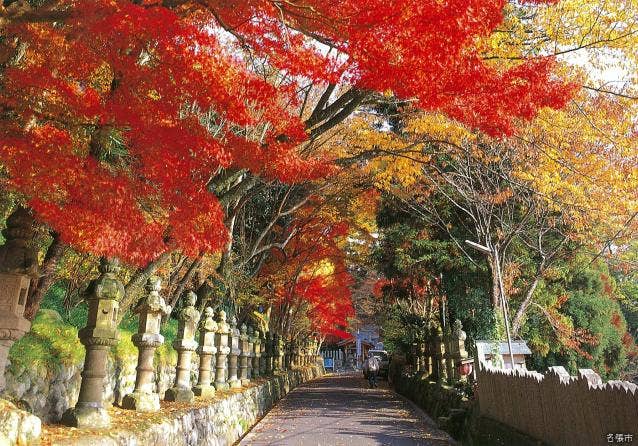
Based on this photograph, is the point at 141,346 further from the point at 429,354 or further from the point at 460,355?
the point at 429,354

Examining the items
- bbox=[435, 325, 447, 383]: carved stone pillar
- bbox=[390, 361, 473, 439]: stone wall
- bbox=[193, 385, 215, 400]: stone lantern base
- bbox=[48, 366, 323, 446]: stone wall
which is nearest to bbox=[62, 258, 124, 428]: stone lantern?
bbox=[48, 366, 323, 446]: stone wall

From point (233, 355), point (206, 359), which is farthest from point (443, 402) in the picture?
point (206, 359)

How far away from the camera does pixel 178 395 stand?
936cm

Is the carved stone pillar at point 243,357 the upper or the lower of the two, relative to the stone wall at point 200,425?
upper

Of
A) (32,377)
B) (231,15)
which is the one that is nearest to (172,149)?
(231,15)

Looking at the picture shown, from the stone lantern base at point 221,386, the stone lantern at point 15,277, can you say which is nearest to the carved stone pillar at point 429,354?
the stone lantern base at point 221,386

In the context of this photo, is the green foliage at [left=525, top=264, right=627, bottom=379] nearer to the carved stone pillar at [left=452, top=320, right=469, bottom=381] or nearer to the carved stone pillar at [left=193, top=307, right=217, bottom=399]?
the carved stone pillar at [left=452, top=320, right=469, bottom=381]

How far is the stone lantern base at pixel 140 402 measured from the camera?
7520 mm

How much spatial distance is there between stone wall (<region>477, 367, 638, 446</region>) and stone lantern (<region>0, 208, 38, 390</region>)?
6273 mm

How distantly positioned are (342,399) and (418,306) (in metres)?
8.51

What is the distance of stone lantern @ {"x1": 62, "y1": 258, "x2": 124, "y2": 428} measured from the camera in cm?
594

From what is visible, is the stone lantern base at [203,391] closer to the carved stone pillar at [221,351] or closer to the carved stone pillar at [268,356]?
the carved stone pillar at [221,351]

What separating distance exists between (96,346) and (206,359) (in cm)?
506

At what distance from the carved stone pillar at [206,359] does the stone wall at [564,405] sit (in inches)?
234
